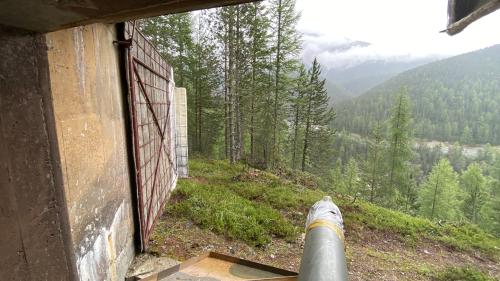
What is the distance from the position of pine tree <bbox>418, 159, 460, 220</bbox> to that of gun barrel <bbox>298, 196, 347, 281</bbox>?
2323 cm

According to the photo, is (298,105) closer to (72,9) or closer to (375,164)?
(375,164)

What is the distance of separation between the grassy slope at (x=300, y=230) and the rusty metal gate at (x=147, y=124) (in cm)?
60

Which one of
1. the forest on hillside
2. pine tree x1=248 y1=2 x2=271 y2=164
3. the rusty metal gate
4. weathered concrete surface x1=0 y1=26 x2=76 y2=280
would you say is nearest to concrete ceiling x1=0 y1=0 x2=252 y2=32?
weathered concrete surface x1=0 y1=26 x2=76 y2=280

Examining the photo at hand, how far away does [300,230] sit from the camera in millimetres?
7473

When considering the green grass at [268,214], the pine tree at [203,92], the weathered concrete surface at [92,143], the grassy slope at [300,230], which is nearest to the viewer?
the weathered concrete surface at [92,143]

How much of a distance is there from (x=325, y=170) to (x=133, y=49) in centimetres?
2535

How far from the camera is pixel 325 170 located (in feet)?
91.0

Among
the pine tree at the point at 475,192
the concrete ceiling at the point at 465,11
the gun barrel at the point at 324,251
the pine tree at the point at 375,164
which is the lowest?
the pine tree at the point at 475,192

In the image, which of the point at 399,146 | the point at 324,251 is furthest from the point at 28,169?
the point at 399,146

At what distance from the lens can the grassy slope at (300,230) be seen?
6.50m

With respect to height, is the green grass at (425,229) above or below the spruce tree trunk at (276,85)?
below

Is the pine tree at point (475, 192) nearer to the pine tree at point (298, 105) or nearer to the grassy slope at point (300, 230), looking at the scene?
the pine tree at point (298, 105)

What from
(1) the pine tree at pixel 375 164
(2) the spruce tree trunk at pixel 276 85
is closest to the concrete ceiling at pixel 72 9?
(2) the spruce tree trunk at pixel 276 85

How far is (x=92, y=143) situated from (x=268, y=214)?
19.2 ft
